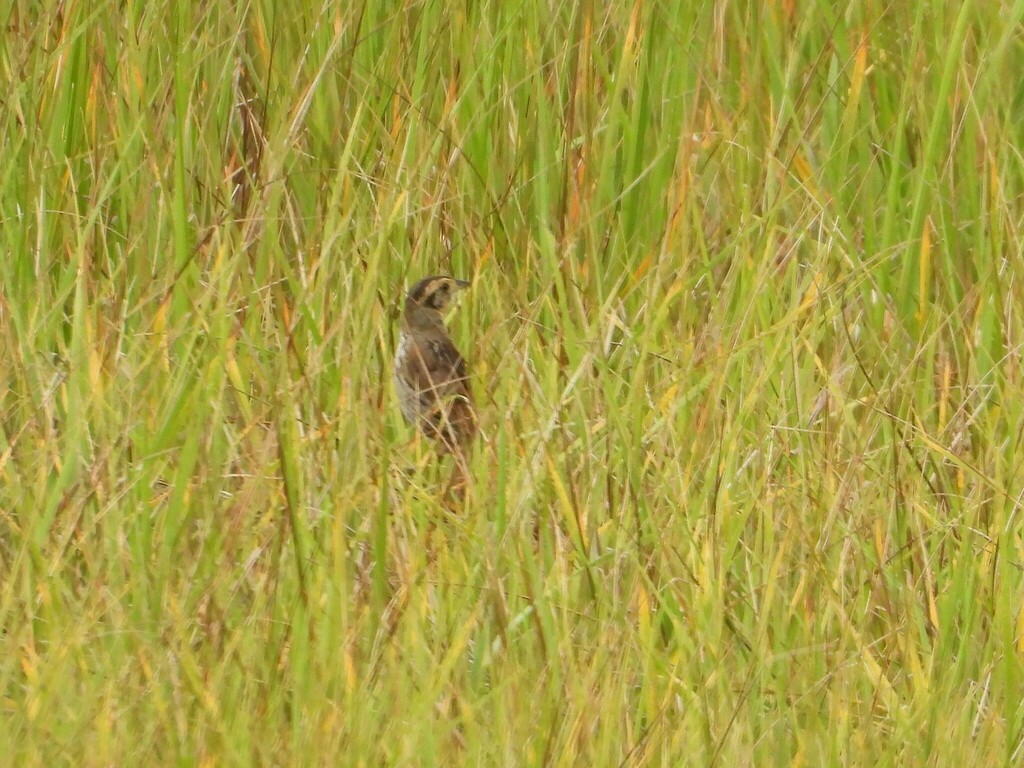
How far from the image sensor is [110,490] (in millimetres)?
3205

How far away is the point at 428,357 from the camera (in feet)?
14.0

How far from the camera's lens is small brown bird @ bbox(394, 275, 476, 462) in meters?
4.17

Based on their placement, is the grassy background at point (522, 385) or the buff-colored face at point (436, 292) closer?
the grassy background at point (522, 385)

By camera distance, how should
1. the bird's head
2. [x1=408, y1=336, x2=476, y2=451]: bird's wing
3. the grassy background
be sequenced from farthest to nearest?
the bird's head, [x1=408, y1=336, x2=476, y2=451]: bird's wing, the grassy background

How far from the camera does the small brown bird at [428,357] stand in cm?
417

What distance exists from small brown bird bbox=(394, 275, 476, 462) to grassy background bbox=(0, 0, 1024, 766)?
6 cm

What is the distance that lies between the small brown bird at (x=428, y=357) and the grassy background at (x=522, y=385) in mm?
62

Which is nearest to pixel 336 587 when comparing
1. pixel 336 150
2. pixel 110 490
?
pixel 110 490

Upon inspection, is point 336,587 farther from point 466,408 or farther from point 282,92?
point 282,92

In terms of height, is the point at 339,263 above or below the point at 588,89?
below

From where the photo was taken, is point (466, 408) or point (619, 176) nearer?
point (466, 408)

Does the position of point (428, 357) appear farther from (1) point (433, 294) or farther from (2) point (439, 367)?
(1) point (433, 294)

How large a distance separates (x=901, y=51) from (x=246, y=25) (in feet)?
5.21

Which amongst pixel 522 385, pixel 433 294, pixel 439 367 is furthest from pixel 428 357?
pixel 522 385
